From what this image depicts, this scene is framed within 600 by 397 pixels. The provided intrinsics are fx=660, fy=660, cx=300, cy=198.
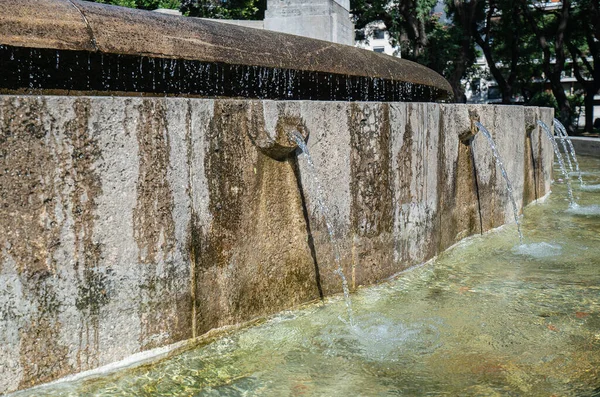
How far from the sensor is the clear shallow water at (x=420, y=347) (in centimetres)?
266

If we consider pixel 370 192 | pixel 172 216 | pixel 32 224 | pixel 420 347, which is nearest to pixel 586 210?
pixel 370 192

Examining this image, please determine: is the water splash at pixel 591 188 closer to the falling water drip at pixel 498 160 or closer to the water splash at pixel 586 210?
the water splash at pixel 586 210

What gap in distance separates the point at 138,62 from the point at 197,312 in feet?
4.32

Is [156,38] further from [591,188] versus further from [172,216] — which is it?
[591,188]

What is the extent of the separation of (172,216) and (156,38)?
1.05 m

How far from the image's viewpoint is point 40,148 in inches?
97.3

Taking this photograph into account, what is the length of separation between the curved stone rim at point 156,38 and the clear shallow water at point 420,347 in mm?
1489

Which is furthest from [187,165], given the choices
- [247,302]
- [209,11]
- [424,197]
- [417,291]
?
[209,11]

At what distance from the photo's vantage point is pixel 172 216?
2.89 m

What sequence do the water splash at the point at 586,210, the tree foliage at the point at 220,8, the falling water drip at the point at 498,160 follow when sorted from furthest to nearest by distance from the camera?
the tree foliage at the point at 220,8 < the water splash at the point at 586,210 < the falling water drip at the point at 498,160

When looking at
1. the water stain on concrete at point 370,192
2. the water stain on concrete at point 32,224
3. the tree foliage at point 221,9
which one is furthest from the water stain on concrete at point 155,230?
the tree foliage at point 221,9

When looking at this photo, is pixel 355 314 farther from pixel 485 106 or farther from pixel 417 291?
pixel 485 106

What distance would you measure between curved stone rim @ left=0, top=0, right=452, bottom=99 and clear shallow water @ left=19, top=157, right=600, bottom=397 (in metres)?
1.49

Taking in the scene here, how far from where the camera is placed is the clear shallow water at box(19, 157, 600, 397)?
2.66 meters
